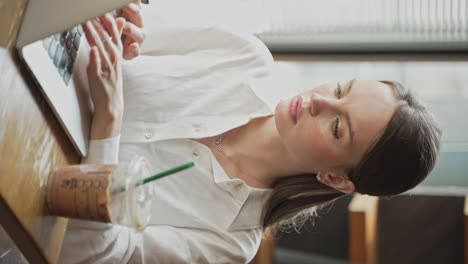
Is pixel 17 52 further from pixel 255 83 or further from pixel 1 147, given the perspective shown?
pixel 255 83

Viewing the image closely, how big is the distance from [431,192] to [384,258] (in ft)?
0.88

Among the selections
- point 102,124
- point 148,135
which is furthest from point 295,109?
point 102,124

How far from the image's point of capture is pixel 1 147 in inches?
31.0

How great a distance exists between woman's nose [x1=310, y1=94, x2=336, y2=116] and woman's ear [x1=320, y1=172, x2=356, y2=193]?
16 cm

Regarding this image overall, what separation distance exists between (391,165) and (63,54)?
2.39 feet

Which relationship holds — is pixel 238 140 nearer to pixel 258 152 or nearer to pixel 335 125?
pixel 258 152

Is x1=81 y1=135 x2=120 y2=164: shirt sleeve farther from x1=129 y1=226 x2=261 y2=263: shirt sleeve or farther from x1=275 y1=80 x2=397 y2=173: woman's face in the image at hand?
x1=275 y1=80 x2=397 y2=173: woman's face

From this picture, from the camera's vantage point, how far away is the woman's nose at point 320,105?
4.20 feet

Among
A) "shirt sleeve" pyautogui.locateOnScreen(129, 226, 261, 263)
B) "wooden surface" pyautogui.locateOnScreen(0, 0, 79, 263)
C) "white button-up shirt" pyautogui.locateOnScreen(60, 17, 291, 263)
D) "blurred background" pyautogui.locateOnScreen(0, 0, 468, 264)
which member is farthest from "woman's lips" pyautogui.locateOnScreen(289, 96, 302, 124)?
"blurred background" pyautogui.locateOnScreen(0, 0, 468, 264)

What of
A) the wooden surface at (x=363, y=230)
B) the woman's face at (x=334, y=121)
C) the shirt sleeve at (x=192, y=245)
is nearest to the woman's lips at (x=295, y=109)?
the woman's face at (x=334, y=121)

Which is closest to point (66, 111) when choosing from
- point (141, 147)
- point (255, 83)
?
point (141, 147)

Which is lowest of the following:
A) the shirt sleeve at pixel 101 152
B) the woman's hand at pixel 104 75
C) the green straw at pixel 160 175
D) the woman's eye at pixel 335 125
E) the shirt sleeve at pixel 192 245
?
the shirt sleeve at pixel 192 245

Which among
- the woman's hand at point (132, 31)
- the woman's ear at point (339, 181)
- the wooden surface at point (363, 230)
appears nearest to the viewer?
the woman's hand at point (132, 31)

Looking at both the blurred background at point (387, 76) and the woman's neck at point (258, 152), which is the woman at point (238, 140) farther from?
the blurred background at point (387, 76)
